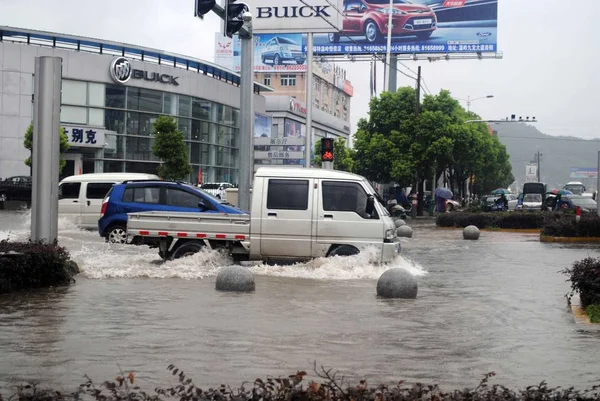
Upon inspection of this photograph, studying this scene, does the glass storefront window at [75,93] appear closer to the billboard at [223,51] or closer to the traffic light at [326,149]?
the traffic light at [326,149]

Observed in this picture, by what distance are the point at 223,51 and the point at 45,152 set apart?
303ft

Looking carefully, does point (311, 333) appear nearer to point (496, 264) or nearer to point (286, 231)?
point (286, 231)

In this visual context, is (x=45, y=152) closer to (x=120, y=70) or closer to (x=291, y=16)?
(x=291, y=16)

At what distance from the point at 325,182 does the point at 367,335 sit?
721cm

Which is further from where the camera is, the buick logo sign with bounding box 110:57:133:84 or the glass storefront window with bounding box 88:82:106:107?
the glass storefront window with bounding box 88:82:106:107

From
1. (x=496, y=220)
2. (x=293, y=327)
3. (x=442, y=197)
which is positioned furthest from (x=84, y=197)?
(x=442, y=197)

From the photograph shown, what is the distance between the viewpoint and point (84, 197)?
28656 mm

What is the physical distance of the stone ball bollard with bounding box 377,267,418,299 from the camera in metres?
13.0

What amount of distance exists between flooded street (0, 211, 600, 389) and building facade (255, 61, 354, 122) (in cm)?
8168

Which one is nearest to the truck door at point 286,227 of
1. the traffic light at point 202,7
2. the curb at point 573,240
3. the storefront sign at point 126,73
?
the traffic light at point 202,7

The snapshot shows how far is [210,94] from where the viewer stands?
6562 centimetres

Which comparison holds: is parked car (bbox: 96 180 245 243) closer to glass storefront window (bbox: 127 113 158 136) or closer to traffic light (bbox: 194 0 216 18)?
traffic light (bbox: 194 0 216 18)

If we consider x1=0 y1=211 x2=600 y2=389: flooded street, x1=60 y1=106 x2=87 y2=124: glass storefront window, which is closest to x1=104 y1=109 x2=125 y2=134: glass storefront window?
x1=60 y1=106 x2=87 y2=124: glass storefront window

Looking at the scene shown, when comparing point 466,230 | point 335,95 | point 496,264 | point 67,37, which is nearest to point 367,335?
point 496,264
